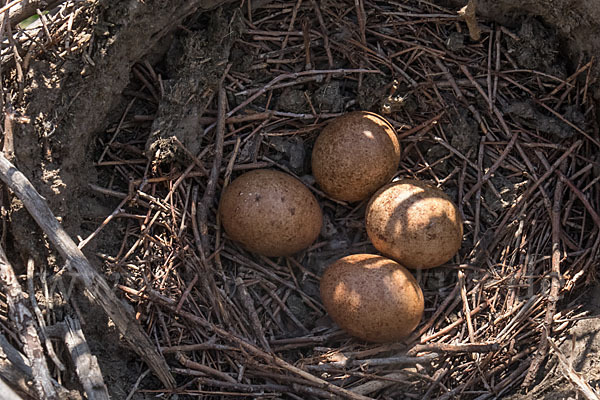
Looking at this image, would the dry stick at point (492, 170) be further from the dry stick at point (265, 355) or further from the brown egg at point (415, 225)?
the dry stick at point (265, 355)

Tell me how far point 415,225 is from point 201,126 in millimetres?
1242

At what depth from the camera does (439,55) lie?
3.50 m

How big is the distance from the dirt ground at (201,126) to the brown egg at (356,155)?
20cm

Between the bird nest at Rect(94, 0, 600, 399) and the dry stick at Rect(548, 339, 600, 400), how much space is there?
0.22 m

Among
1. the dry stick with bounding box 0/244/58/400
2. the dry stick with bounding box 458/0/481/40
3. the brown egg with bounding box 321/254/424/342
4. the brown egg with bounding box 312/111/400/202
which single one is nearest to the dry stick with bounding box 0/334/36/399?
the dry stick with bounding box 0/244/58/400

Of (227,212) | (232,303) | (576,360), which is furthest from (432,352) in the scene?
(227,212)

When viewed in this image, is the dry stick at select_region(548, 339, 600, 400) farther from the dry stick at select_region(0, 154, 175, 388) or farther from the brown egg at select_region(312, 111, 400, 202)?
the dry stick at select_region(0, 154, 175, 388)

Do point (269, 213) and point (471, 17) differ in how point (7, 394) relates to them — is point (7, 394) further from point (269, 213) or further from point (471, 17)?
point (471, 17)

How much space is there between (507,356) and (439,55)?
165 cm

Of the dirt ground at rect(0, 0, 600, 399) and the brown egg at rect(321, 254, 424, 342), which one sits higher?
the dirt ground at rect(0, 0, 600, 399)

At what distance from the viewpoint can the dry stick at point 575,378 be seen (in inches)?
100

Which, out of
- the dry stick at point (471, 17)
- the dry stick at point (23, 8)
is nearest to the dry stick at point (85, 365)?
the dry stick at point (23, 8)

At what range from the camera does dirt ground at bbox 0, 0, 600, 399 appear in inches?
111

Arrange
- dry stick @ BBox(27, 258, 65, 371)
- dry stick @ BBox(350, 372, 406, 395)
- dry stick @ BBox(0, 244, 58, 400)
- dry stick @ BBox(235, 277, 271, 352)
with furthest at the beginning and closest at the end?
dry stick @ BBox(235, 277, 271, 352) → dry stick @ BBox(350, 372, 406, 395) → dry stick @ BBox(27, 258, 65, 371) → dry stick @ BBox(0, 244, 58, 400)
